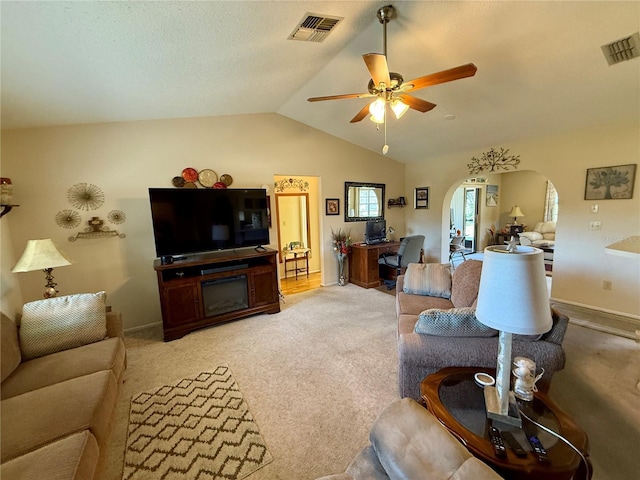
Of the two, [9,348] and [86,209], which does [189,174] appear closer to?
[86,209]

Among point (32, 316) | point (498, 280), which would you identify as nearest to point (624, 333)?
point (498, 280)

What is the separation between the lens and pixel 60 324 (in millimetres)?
2039

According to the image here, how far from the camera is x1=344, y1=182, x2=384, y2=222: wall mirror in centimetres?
513

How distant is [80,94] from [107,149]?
822 millimetres

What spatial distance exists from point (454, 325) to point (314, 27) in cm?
253

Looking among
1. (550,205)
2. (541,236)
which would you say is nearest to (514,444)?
(541,236)

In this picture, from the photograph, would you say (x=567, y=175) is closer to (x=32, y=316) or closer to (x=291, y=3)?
(x=291, y=3)

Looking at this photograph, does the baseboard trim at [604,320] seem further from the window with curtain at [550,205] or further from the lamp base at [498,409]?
the window with curtain at [550,205]

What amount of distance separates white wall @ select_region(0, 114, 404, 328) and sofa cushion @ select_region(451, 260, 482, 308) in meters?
2.78

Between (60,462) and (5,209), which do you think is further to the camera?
(5,209)

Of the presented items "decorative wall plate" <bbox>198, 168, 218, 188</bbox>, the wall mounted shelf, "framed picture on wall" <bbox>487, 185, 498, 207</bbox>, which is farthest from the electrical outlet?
the wall mounted shelf

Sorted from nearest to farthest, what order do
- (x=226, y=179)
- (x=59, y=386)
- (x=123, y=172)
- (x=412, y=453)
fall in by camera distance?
(x=412, y=453)
(x=59, y=386)
(x=123, y=172)
(x=226, y=179)

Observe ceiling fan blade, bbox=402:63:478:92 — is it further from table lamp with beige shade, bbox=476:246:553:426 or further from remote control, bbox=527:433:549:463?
remote control, bbox=527:433:549:463

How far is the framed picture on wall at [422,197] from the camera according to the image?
5539 mm
